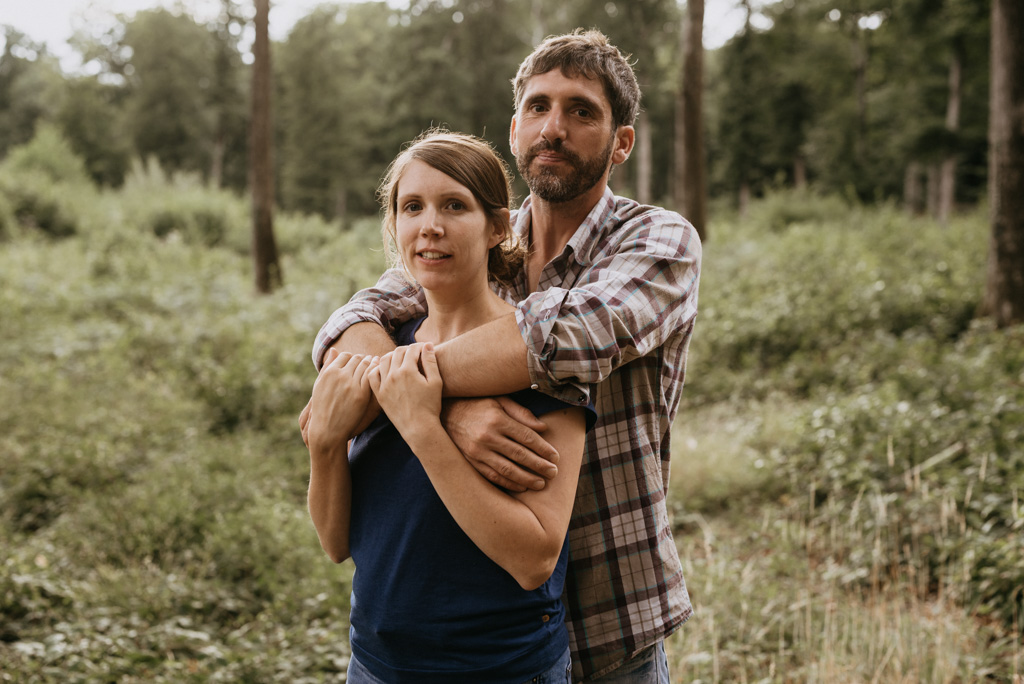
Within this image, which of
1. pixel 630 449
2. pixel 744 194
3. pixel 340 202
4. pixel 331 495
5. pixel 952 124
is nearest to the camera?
pixel 331 495

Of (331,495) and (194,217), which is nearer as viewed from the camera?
(331,495)

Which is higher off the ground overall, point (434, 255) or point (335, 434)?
point (434, 255)

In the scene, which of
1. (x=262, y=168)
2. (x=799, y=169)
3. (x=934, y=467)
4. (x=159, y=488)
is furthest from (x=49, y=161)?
(x=799, y=169)

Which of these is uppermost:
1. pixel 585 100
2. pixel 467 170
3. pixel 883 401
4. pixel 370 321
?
pixel 585 100

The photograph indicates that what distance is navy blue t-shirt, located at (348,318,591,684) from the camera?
1.54 m

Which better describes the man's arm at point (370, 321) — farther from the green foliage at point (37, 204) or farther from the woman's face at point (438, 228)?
the green foliage at point (37, 204)

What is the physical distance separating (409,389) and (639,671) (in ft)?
3.02

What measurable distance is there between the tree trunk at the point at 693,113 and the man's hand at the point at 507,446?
9806 millimetres

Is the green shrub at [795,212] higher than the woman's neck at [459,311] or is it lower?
higher

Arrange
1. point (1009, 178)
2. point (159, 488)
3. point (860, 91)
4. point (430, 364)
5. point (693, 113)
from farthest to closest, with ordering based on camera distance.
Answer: point (860, 91) < point (693, 113) < point (1009, 178) < point (159, 488) < point (430, 364)

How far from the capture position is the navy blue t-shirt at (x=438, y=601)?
1535 millimetres

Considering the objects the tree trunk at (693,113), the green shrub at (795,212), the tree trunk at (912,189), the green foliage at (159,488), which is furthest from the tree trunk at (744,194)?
the green foliage at (159,488)

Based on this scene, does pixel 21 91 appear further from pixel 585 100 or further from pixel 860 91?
pixel 585 100

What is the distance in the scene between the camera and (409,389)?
5.09ft
